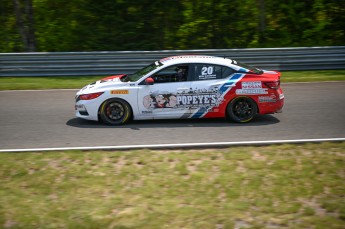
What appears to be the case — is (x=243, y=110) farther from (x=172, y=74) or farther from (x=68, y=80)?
(x=68, y=80)

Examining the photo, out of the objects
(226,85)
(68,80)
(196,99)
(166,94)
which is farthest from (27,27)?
(226,85)

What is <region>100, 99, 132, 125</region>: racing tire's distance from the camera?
10.6 m

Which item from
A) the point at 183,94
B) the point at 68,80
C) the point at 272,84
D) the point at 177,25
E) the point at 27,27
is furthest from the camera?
the point at 177,25

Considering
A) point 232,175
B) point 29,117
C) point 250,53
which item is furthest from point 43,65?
point 232,175

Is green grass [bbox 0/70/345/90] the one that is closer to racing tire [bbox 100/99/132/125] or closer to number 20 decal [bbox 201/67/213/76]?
racing tire [bbox 100/99/132/125]

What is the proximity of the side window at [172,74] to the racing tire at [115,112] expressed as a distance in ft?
3.02

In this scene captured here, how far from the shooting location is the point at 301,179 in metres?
7.20

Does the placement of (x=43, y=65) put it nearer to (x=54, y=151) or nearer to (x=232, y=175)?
(x=54, y=151)

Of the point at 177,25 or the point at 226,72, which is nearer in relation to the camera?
the point at 226,72

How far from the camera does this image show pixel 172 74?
1060 cm

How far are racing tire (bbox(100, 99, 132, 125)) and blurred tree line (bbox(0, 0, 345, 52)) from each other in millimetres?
11064

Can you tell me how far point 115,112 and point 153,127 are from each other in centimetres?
95

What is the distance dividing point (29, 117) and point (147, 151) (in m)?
4.35

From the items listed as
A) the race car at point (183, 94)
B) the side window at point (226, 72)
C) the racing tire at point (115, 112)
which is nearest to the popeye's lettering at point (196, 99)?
the race car at point (183, 94)
